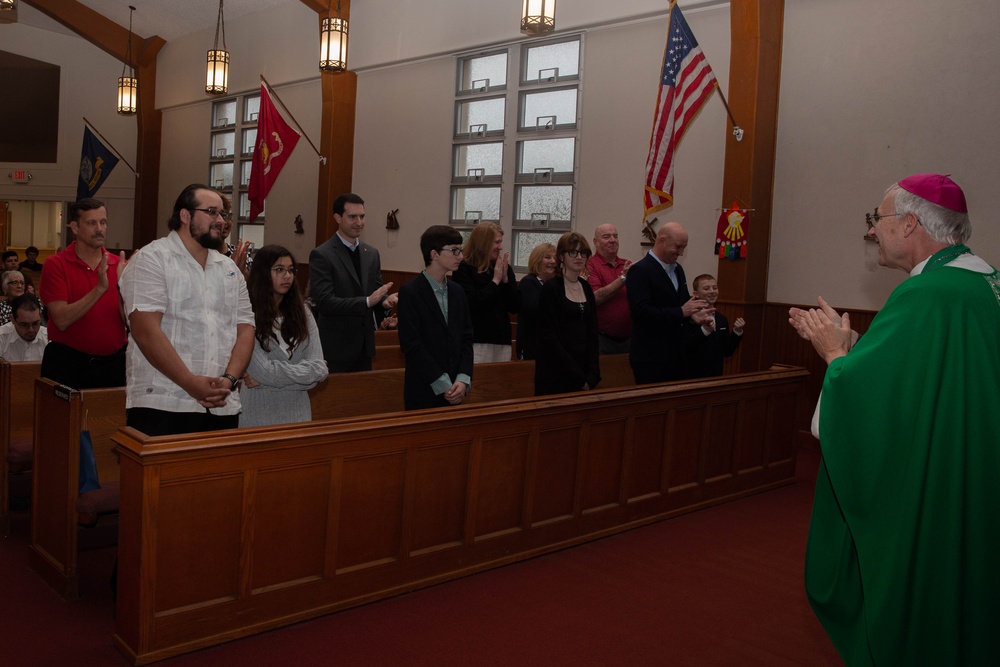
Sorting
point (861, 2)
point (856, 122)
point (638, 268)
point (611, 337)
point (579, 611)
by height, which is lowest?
point (579, 611)

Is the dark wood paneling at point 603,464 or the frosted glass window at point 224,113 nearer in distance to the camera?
the dark wood paneling at point 603,464

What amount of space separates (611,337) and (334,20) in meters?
4.57

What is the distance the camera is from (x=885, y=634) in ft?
7.13

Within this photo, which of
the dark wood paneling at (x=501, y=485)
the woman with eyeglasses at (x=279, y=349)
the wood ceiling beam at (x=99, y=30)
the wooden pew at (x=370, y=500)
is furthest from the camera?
the wood ceiling beam at (x=99, y=30)

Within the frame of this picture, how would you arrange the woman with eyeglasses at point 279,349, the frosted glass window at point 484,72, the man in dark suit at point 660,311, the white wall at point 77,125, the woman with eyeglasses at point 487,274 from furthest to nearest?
the white wall at point 77,125 → the frosted glass window at point 484,72 → the man in dark suit at point 660,311 → the woman with eyeglasses at point 487,274 → the woman with eyeglasses at point 279,349

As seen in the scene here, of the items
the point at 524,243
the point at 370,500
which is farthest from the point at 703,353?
the point at 524,243

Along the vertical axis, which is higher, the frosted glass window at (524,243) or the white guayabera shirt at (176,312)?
the frosted glass window at (524,243)

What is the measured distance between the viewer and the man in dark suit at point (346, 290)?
173 inches

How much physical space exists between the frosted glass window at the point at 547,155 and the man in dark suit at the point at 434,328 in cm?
523

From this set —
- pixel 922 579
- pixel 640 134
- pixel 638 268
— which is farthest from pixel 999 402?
pixel 640 134

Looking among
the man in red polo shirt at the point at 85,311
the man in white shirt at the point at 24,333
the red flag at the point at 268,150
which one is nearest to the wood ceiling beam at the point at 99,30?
the red flag at the point at 268,150

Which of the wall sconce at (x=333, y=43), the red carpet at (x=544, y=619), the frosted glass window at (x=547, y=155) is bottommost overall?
the red carpet at (x=544, y=619)

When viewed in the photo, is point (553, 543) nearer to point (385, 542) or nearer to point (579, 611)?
point (579, 611)

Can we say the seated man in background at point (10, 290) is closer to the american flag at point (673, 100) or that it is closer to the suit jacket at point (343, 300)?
the suit jacket at point (343, 300)
